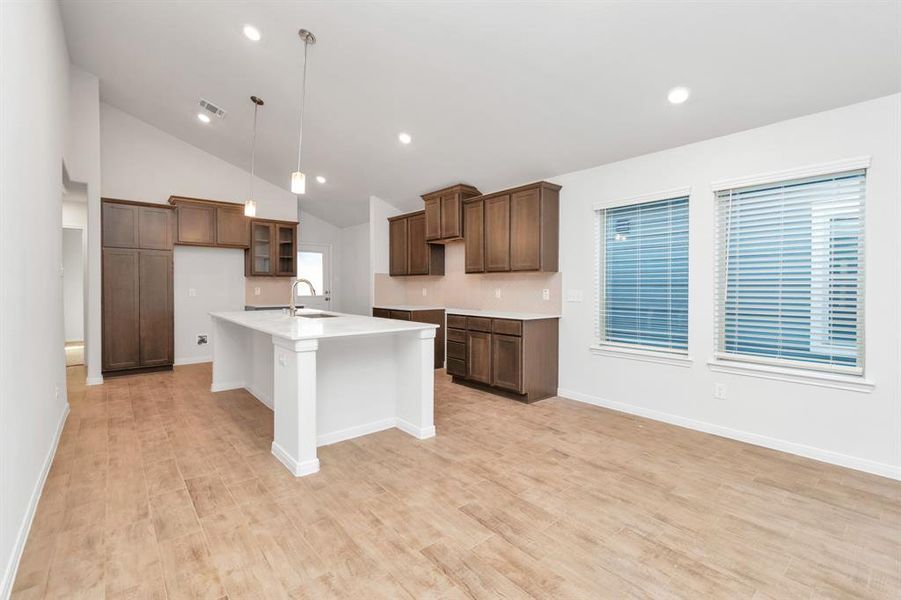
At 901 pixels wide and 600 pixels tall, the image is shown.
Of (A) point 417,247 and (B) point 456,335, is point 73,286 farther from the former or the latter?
(B) point 456,335

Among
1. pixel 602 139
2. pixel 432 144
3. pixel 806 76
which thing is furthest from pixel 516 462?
pixel 432 144

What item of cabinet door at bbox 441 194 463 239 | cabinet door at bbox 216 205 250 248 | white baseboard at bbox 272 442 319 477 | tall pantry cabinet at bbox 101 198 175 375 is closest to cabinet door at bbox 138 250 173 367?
tall pantry cabinet at bbox 101 198 175 375

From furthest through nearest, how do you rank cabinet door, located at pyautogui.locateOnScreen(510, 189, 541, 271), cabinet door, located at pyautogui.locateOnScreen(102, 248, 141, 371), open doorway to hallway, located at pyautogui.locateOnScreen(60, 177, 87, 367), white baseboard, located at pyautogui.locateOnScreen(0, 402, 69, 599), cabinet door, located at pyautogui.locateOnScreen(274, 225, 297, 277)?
open doorway to hallway, located at pyautogui.locateOnScreen(60, 177, 87, 367) < cabinet door, located at pyautogui.locateOnScreen(274, 225, 297, 277) < cabinet door, located at pyautogui.locateOnScreen(102, 248, 141, 371) < cabinet door, located at pyautogui.locateOnScreen(510, 189, 541, 271) < white baseboard, located at pyautogui.locateOnScreen(0, 402, 69, 599)

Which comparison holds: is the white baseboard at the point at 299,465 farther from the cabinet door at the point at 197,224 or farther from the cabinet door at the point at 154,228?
the cabinet door at the point at 197,224

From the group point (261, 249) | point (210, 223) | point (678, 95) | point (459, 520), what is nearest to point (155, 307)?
point (210, 223)

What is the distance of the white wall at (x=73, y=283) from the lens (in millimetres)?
7661

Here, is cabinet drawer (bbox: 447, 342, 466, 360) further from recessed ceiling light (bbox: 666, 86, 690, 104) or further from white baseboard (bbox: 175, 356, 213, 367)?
white baseboard (bbox: 175, 356, 213, 367)

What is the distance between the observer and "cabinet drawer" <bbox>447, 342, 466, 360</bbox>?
16.1 ft

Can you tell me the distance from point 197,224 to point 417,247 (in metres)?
3.10

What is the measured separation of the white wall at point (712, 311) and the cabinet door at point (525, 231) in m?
0.34

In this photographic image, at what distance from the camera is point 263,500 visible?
234 centimetres

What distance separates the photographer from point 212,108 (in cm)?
505

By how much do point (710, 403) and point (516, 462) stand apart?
5.90ft

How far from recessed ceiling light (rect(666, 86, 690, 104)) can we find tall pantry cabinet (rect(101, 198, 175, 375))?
5.98 metres
